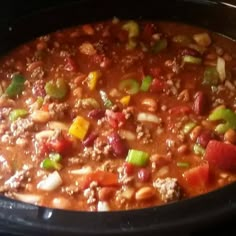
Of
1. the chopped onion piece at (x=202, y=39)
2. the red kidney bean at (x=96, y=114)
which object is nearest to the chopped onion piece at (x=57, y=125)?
the red kidney bean at (x=96, y=114)

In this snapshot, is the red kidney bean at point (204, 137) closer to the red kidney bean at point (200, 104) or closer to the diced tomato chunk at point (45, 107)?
the red kidney bean at point (200, 104)

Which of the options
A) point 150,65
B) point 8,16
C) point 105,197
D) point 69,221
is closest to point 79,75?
point 150,65

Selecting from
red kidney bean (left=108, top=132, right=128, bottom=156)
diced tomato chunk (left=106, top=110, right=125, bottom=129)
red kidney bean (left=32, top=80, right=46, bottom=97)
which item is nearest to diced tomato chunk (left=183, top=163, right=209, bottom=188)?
red kidney bean (left=108, top=132, right=128, bottom=156)

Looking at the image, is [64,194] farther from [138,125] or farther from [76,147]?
[138,125]

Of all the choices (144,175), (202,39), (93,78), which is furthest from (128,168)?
(202,39)

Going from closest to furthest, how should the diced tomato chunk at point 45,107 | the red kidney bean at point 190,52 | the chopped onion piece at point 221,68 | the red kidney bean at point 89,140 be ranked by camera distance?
the red kidney bean at point 89,140 < the diced tomato chunk at point 45,107 < the chopped onion piece at point 221,68 < the red kidney bean at point 190,52

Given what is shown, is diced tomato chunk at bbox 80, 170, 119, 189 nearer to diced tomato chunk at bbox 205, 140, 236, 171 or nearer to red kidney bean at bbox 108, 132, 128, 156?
red kidney bean at bbox 108, 132, 128, 156

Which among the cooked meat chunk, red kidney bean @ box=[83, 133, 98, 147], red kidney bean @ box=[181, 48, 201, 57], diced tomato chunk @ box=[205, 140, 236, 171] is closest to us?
the cooked meat chunk
